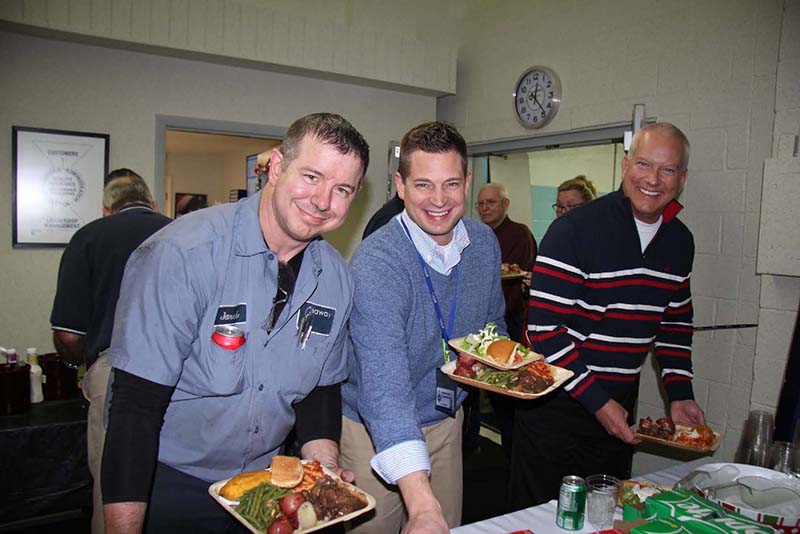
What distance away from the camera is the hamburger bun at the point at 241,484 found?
49.5 inches

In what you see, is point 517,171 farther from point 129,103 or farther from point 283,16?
point 129,103

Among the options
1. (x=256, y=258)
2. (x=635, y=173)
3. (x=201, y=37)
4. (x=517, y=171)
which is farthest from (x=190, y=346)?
(x=517, y=171)

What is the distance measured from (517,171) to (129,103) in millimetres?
3324

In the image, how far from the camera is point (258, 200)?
1.49 metres

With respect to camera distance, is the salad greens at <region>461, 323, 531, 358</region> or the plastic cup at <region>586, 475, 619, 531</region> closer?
the plastic cup at <region>586, 475, 619, 531</region>

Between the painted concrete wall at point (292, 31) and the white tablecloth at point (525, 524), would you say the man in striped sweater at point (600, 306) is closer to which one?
the white tablecloth at point (525, 524)

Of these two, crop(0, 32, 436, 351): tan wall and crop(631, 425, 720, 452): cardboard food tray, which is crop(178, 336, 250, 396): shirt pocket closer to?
crop(631, 425, 720, 452): cardboard food tray

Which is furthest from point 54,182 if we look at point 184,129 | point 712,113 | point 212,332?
point 712,113

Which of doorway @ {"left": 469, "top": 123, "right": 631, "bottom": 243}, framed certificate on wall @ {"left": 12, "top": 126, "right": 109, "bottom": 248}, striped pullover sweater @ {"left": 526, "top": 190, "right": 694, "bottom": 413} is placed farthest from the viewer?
doorway @ {"left": 469, "top": 123, "right": 631, "bottom": 243}

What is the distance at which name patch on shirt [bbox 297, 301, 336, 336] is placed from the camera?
1481mm

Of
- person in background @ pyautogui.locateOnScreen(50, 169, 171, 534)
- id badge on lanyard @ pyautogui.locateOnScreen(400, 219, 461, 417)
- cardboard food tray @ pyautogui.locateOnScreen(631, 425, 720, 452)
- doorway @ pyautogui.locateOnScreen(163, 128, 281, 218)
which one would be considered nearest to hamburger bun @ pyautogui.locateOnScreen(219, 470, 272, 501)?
id badge on lanyard @ pyautogui.locateOnScreen(400, 219, 461, 417)

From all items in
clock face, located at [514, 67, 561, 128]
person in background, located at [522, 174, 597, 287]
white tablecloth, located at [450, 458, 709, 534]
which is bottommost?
white tablecloth, located at [450, 458, 709, 534]

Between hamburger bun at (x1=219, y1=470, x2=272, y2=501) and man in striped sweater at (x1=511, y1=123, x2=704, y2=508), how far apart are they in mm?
1143

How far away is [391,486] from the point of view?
70.2 inches
